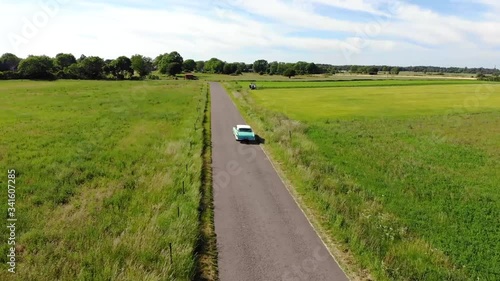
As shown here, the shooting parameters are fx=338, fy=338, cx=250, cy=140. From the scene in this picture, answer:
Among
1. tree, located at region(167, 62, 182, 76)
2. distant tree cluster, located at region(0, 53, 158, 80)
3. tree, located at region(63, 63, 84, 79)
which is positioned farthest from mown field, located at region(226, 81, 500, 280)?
tree, located at region(167, 62, 182, 76)

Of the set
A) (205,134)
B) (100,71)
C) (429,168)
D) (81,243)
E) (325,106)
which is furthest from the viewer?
(100,71)

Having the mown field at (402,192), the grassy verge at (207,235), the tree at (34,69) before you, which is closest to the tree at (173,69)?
the tree at (34,69)

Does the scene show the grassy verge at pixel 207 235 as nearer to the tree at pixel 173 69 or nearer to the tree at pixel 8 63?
the tree at pixel 173 69

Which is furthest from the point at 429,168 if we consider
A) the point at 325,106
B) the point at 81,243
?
the point at 325,106

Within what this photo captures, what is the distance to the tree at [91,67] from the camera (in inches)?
5217

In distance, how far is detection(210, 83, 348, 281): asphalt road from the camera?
433 inches

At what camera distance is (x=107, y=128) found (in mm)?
32062

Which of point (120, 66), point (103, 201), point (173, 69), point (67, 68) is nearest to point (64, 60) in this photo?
point (67, 68)

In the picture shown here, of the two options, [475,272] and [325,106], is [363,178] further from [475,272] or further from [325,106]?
[325,106]

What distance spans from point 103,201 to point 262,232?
730cm

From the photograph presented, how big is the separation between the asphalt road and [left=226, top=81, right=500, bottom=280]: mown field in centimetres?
99

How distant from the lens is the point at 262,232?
13359 millimetres

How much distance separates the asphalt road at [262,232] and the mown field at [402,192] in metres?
0.99

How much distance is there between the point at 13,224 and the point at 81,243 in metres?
3.28
